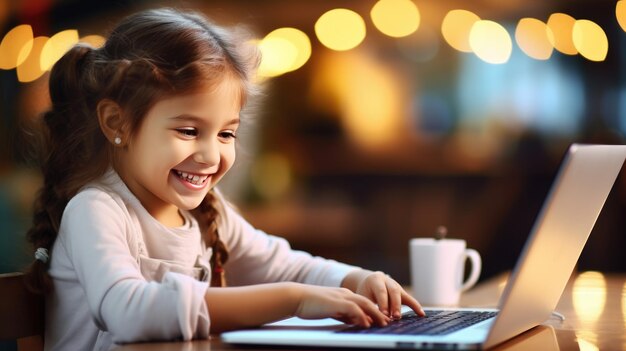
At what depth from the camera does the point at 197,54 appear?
119cm

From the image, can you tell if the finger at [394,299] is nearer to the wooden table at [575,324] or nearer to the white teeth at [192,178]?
the wooden table at [575,324]

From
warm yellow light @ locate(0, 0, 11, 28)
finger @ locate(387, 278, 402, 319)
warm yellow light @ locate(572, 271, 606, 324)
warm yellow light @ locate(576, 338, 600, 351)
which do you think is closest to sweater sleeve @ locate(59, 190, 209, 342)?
finger @ locate(387, 278, 402, 319)

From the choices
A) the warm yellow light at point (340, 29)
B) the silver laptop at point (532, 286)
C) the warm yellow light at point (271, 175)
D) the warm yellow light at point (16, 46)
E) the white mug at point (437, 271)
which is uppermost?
the silver laptop at point (532, 286)

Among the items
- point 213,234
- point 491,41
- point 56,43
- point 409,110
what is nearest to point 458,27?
point 491,41

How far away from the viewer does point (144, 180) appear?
1.17m

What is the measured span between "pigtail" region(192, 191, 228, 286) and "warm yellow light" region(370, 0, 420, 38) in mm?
4746

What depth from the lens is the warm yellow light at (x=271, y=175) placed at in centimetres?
673

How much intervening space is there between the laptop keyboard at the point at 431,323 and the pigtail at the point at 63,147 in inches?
17.6

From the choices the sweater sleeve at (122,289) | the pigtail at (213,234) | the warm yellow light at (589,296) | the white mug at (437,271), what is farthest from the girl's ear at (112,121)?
the warm yellow light at (589,296)

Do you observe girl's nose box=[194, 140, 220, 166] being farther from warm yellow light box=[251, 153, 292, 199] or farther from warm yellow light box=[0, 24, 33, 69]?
warm yellow light box=[251, 153, 292, 199]

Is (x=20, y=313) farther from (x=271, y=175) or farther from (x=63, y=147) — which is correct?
(x=271, y=175)

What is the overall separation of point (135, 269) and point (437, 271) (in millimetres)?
631

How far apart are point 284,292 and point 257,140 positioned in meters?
5.89

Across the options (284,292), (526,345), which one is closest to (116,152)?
(284,292)
